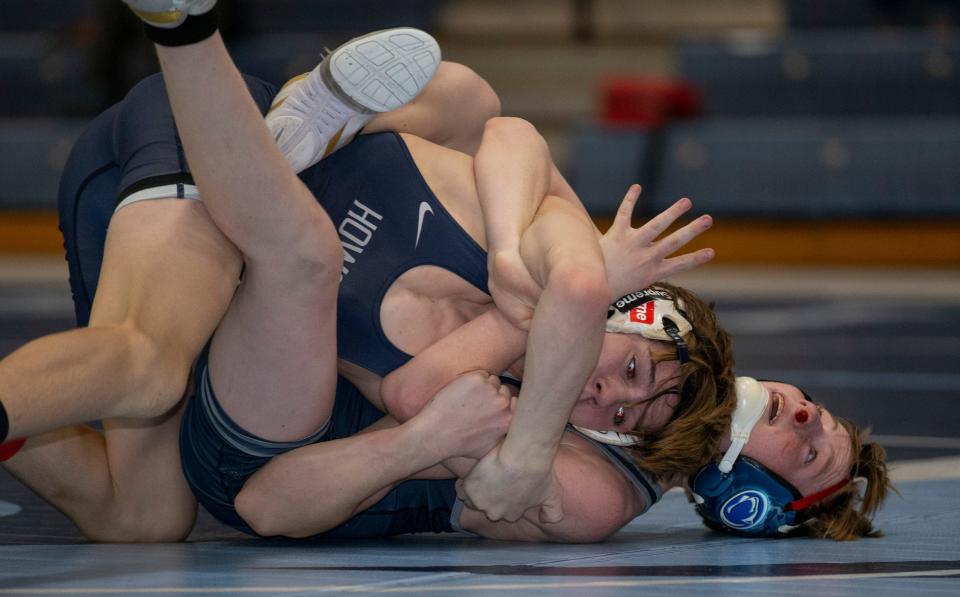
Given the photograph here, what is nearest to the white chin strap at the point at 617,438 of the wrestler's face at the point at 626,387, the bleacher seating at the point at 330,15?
the wrestler's face at the point at 626,387

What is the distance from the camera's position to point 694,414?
122 inches

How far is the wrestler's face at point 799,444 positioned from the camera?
3.15 m

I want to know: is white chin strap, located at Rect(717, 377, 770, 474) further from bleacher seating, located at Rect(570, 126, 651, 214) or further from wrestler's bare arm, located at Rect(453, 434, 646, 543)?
bleacher seating, located at Rect(570, 126, 651, 214)

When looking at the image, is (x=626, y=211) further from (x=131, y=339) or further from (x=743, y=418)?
(x=131, y=339)

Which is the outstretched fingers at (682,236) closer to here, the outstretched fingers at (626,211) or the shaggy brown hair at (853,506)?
the outstretched fingers at (626,211)

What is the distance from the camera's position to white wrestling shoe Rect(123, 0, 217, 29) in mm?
2336

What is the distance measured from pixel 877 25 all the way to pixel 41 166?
19.3 feet

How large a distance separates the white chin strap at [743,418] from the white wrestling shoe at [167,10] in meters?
1.35

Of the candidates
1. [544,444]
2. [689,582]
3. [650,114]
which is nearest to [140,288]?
[544,444]

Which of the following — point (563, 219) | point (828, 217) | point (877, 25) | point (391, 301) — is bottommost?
point (828, 217)

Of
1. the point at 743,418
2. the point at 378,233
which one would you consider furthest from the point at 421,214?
the point at 743,418

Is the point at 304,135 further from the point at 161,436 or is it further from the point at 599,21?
the point at 599,21

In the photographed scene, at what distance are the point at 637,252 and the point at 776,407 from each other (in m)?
0.45

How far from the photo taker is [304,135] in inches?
124
